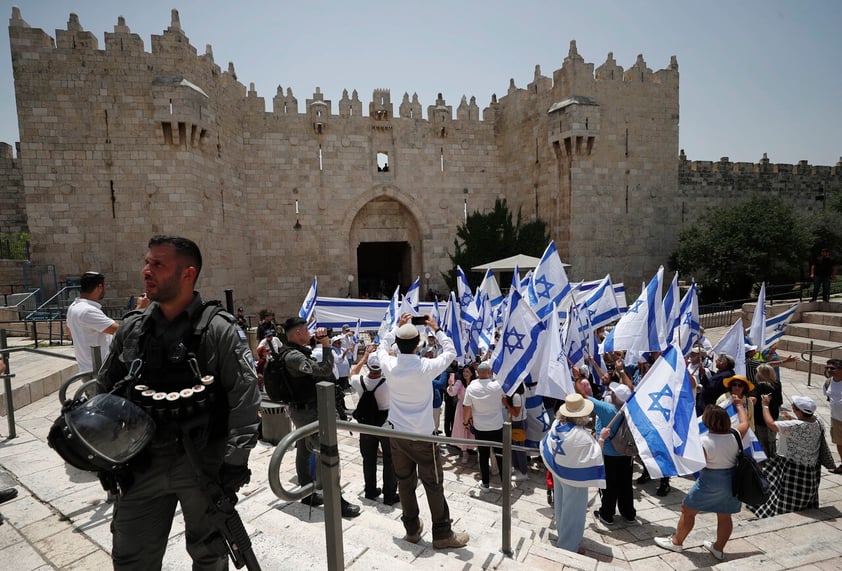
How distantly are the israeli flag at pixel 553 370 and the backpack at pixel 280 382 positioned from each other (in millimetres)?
2692

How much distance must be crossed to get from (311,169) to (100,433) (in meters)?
17.4

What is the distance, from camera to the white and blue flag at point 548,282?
7.13m

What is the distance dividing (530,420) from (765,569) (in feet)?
9.06

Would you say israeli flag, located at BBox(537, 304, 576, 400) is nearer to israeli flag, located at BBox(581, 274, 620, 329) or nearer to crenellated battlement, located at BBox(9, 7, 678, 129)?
israeli flag, located at BBox(581, 274, 620, 329)

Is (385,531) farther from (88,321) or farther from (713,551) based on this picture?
(88,321)

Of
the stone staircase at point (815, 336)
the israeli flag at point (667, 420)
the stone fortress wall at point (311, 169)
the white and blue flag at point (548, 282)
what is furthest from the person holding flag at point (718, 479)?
the stone fortress wall at point (311, 169)

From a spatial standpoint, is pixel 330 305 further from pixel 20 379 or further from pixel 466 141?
pixel 466 141

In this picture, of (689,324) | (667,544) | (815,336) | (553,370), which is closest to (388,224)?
(689,324)

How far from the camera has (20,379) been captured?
20.6ft

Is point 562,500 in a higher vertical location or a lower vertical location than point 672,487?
higher

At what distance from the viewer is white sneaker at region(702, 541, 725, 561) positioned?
375cm

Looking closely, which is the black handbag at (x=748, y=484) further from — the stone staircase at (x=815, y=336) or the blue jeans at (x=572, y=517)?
the stone staircase at (x=815, y=336)

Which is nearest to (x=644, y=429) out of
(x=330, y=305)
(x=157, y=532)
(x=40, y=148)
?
(x=157, y=532)

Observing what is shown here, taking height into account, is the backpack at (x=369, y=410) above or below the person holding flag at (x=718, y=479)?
above
